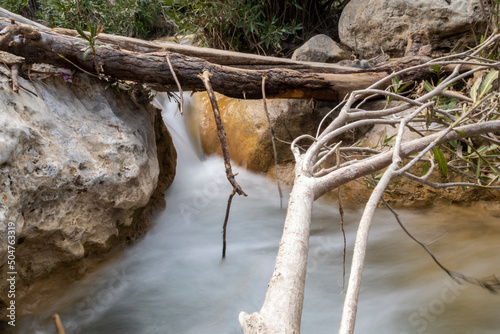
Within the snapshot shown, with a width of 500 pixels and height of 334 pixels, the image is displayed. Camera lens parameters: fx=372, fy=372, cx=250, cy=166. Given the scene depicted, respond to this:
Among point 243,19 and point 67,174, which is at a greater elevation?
point 243,19

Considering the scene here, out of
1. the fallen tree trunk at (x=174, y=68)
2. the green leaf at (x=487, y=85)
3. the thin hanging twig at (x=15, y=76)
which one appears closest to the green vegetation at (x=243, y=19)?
the fallen tree trunk at (x=174, y=68)

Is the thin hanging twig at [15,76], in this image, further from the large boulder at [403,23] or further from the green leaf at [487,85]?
the large boulder at [403,23]

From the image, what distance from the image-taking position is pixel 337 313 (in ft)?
7.68

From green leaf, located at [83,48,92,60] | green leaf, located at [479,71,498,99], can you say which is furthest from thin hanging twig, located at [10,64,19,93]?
green leaf, located at [479,71,498,99]

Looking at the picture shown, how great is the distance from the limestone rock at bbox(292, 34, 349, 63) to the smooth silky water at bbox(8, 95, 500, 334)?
1858 millimetres

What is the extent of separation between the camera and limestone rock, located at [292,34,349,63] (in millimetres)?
4547

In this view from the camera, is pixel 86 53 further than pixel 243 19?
No

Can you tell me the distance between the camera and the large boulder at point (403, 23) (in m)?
4.10

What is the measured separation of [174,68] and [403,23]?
9.94 feet

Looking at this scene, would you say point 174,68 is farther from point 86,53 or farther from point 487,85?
point 487,85

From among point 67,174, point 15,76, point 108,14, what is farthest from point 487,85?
point 108,14

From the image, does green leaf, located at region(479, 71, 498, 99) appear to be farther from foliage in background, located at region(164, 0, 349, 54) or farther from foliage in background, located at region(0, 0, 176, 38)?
foliage in background, located at region(0, 0, 176, 38)

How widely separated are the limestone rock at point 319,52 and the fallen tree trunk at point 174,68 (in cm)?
94

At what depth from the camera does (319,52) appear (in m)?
4.59
